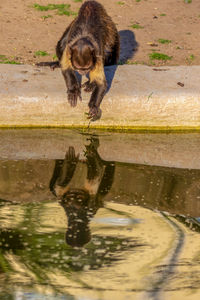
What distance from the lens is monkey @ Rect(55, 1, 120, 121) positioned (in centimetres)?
643

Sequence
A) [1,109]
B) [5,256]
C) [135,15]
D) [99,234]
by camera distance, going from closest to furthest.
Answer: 1. [5,256]
2. [99,234]
3. [1,109]
4. [135,15]

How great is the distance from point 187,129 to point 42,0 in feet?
16.7

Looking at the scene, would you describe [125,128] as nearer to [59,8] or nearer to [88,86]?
[88,86]

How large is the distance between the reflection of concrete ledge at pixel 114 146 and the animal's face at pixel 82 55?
852 millimetres

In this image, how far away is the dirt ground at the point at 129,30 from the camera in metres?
9.05

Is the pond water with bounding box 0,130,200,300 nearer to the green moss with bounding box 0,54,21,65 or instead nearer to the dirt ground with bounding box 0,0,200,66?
the green moss with bounding box 0,54,21,65

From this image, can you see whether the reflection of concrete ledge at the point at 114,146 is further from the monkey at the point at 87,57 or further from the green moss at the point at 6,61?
the green moss at the point at 6,61

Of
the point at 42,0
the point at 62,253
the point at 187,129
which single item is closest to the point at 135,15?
the point at 42,0

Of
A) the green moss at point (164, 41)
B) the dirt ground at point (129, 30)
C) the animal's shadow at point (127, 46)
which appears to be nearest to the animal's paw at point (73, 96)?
the dirt ground at point (129, 30)

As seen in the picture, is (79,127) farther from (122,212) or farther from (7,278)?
(7,278)

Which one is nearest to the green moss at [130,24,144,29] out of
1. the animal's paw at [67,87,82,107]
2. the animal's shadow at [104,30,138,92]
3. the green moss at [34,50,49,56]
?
the animal's shadow at [104,30,138,92]

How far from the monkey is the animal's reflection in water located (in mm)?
525

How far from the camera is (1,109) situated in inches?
276

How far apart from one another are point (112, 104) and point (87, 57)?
89 centimetres
